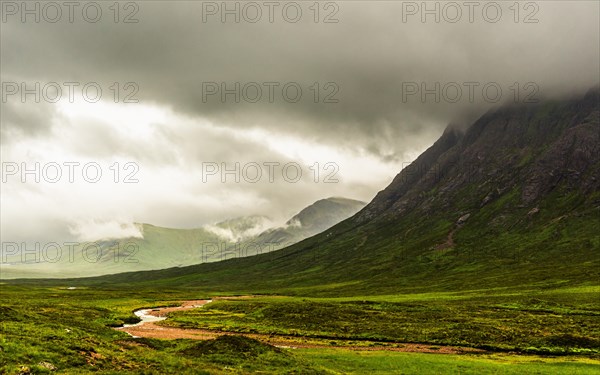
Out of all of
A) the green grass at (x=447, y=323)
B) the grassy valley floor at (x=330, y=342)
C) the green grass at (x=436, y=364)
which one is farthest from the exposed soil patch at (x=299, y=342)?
the green grass at (x=436, y=364)

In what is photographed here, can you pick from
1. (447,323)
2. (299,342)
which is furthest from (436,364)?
(447,323)

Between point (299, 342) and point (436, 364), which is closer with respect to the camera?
point (436, 364)

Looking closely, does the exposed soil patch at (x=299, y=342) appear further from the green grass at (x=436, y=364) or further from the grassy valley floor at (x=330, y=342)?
the green grass at (x=436, y=364)

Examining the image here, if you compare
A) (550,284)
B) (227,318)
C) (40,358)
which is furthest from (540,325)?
(550,284)

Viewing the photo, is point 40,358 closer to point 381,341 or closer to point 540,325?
point 381,341

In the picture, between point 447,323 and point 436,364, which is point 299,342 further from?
point 447,323

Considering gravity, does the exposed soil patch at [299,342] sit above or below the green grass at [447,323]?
above

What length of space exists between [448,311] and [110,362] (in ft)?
299

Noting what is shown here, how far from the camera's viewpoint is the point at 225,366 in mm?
43531

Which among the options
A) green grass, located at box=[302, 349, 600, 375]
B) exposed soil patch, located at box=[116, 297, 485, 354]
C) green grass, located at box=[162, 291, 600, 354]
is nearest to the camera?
green grass, located at box=[302, 349, 600, 375]

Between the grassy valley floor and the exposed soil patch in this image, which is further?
the exposed soil patch

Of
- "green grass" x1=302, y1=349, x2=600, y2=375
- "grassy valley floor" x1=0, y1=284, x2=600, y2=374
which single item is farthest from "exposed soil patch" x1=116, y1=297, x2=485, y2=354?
"green grass" x1=302, y1=349, x2=600, y2=375

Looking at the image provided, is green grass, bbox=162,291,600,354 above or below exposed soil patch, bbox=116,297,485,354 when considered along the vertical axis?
below

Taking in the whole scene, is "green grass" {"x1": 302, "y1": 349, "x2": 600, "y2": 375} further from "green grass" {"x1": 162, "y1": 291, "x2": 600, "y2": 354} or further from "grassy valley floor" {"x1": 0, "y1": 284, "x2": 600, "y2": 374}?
"green grass" {"x1": 162, "y1": 291, "x2": 600, "y2": 354}
